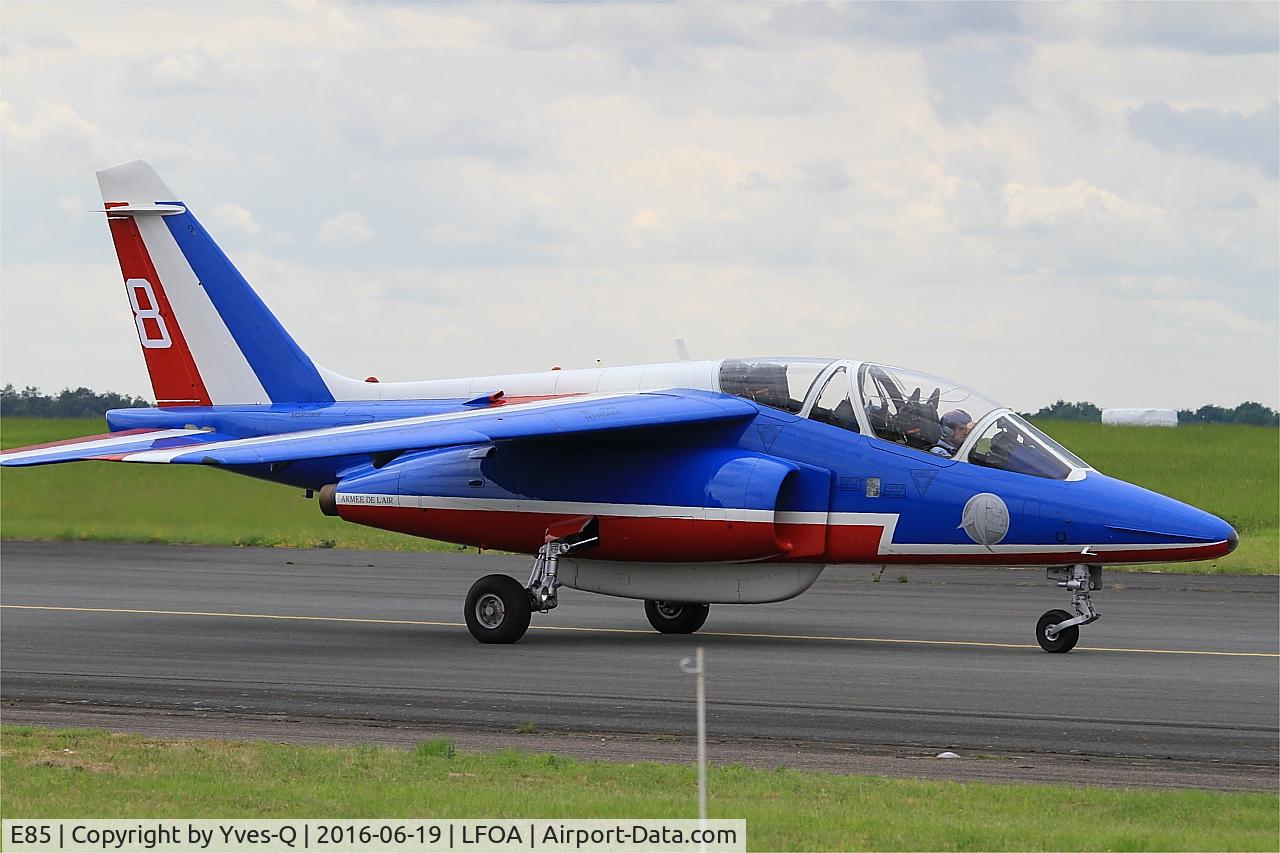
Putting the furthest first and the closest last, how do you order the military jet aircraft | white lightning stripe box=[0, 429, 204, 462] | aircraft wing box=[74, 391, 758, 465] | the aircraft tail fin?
the aircraft tail fin → white lightning stripe box=[0, 429, 204, 462] → aircraft wing box=[74, 391, 758, 465] → the military jet aircraft

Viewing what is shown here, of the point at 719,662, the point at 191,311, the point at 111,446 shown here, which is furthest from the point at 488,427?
the point at 191,311

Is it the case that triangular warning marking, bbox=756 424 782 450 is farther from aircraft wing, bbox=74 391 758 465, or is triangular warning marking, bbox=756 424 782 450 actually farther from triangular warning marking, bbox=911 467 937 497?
triangular warning marking, bbox=911 467 937 497

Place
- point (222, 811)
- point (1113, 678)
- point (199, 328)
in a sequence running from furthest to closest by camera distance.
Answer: point (199, 328) < point (1113, 678) < point (222, 811)

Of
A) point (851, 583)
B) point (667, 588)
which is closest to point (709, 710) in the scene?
point (667, 588)

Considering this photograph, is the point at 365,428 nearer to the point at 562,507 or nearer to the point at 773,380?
the point at 562,507

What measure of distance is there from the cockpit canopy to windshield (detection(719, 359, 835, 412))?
0.01 metres

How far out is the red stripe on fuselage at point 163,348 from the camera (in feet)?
70.8

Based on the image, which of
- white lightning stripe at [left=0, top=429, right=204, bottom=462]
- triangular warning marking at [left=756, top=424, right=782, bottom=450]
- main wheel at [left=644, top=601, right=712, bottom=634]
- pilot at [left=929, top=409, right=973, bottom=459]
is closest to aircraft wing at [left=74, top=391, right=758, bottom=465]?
triangular warning marking at [left=756, top=424, right=782, bottom=450]

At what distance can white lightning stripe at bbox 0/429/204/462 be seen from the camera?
1838cm

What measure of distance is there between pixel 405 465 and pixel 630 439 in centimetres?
274

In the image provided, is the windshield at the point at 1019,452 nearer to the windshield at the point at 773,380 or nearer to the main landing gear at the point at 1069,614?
the main landing gear at the point at 1069,614

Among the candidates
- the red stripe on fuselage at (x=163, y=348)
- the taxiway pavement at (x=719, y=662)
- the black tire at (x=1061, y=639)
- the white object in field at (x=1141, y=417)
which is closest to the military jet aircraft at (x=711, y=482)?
the black tire at (x=1061, y=639)

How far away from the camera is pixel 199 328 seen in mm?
21641

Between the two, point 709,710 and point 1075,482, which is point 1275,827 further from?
point 1075,482
